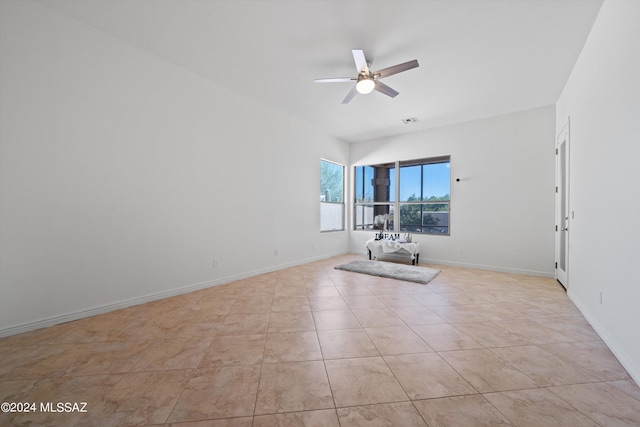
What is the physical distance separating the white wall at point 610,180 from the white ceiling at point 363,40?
0.49 m

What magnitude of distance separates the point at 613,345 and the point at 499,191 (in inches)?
132

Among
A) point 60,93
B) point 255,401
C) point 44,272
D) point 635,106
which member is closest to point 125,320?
point 44,272

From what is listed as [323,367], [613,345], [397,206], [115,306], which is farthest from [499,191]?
[115,306]

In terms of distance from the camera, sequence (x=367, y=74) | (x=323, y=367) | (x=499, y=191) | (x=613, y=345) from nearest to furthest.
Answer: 1. (x=323, y=367)
2. (x=613, y=345)
3. (x=367, y=74)
4. (x=499, y=191)

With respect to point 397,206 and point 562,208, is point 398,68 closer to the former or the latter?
point 562,208

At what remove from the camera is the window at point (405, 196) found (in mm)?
5583

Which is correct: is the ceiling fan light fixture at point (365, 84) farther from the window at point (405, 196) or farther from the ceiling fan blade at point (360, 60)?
the window at point (405, 196)

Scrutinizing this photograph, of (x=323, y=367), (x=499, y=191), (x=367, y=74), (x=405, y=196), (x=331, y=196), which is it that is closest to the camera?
(x=323, y=367)

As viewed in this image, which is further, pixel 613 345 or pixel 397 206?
pixel 397 206

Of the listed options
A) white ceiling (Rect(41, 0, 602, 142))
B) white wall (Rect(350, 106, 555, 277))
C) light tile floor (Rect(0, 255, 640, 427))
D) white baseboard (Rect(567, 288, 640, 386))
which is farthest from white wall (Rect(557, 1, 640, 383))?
white wall (Rect(350, 106, 555, 277))

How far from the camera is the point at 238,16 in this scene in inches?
96.9

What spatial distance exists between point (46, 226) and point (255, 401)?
104 inches

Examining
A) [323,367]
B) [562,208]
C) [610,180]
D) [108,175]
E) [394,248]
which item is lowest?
[323,367]

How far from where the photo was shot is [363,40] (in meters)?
2.76
